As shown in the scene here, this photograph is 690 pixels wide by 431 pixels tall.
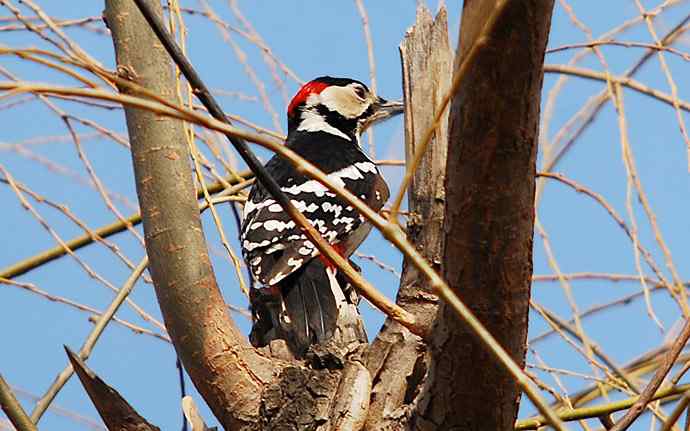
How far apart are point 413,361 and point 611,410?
49cm

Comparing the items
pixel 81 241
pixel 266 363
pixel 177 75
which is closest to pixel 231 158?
pixel 81 241

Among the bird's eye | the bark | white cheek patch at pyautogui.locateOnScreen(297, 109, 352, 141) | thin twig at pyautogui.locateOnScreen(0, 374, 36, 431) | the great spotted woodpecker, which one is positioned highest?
the bird's eye

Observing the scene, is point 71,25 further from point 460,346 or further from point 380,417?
point 460,346

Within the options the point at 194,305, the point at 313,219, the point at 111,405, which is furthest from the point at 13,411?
the point at 313,219

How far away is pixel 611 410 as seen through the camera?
2.29 metres

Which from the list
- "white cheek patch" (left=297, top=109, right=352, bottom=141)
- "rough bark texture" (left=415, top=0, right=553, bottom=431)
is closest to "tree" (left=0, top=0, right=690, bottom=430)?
"rough bark texture" (left=415, top=0, right=553, bottom=431)

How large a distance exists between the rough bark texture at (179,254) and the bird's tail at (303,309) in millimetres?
344

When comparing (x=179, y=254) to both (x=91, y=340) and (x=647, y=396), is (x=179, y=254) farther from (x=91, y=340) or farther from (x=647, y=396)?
(x=647, y=396)

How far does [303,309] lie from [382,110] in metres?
1.73

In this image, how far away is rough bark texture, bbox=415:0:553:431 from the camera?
5.05 feet

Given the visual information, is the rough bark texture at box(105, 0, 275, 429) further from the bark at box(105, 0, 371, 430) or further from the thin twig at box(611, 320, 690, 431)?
the thin twig at box(611, 320, 690, 431)

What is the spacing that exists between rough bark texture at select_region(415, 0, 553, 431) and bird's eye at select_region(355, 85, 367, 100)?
2.80m

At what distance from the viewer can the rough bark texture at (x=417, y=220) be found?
251 centimetres

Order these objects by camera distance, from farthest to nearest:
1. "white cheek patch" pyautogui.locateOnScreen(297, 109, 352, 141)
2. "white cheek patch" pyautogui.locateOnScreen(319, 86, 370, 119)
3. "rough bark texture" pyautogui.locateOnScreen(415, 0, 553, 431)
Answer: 1. "white cheek patch" pyautogui.locateOnScreen(319, 86, 370, 119)
2. "white cheek patch" pyautogui.locateOnScreen(297, 109, 352, 141)
3. "rough bark texture" pyautogui.locateOnScreen(415, 0, 553, 431)
